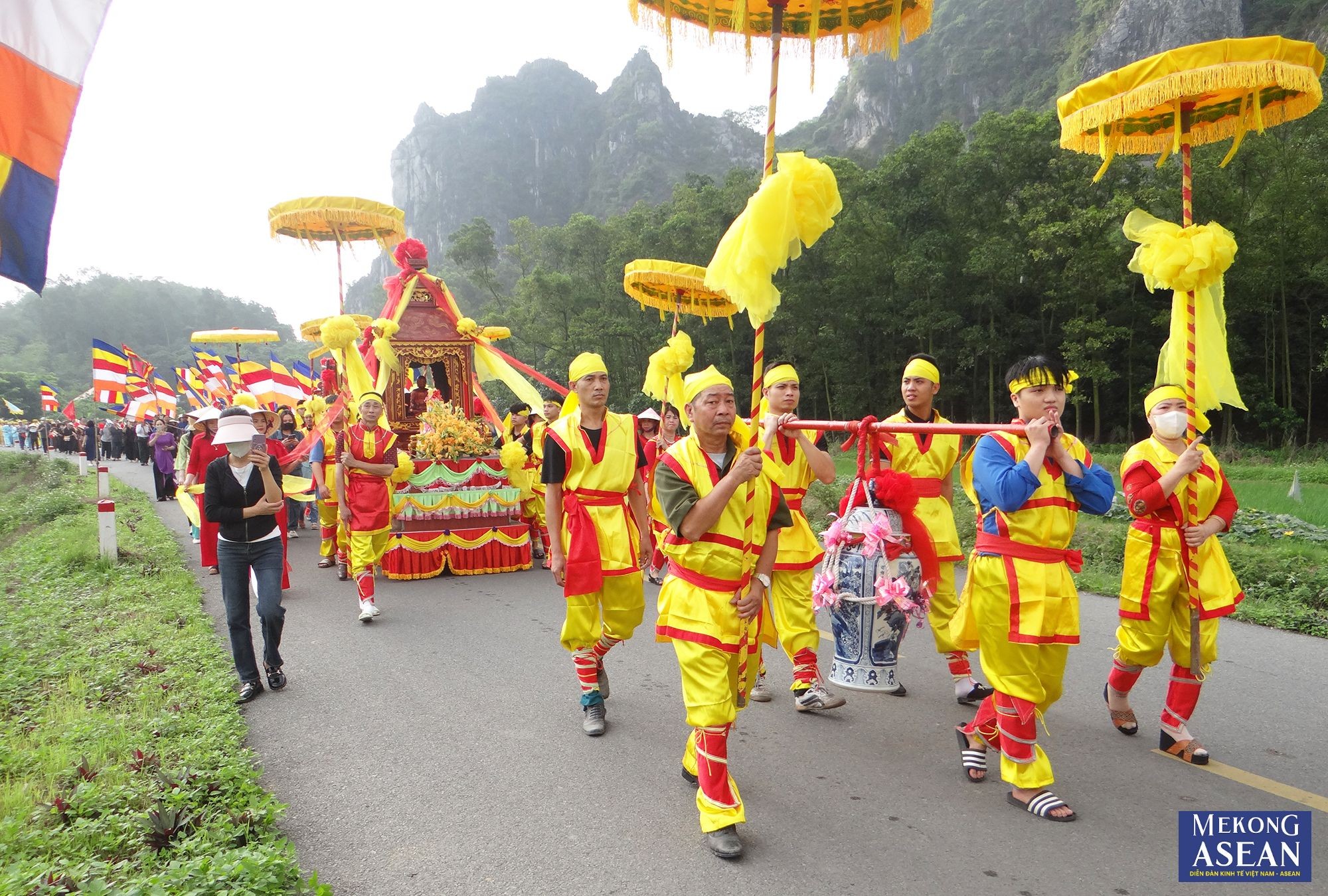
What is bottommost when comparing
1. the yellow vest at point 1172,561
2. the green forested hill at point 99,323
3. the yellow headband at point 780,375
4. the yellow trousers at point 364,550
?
the yellow trousers at point 364,550

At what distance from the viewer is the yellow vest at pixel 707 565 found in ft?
10.6

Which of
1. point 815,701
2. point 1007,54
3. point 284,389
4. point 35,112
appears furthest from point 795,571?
point 1007,54

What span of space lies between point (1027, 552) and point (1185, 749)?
1.46 m

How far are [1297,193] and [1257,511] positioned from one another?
15927 millimetres

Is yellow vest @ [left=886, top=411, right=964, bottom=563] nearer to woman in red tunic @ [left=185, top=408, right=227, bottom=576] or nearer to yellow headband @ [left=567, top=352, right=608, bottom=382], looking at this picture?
yellow headband @ [left=567, top=352, right=608, bottom=382]

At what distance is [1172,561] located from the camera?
12.7 feet

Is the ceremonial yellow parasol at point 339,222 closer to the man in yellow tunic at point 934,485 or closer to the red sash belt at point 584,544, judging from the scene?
the red sash belt at point 584,544

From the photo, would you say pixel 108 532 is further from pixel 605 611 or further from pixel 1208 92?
pixel 1208 92

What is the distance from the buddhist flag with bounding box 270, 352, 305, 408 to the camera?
1419cm

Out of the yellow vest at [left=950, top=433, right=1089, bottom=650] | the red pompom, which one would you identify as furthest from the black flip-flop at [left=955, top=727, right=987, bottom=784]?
the red pompom

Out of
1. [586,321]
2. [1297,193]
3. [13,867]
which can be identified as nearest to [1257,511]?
[13,867]

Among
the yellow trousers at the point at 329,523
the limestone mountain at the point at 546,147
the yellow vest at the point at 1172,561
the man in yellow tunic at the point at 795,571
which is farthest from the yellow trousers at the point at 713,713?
the limestone mountain at the point at 546,147

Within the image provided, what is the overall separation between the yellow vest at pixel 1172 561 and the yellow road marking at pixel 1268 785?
73 centimetres

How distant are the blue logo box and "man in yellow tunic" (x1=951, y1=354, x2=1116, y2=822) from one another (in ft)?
1.50
